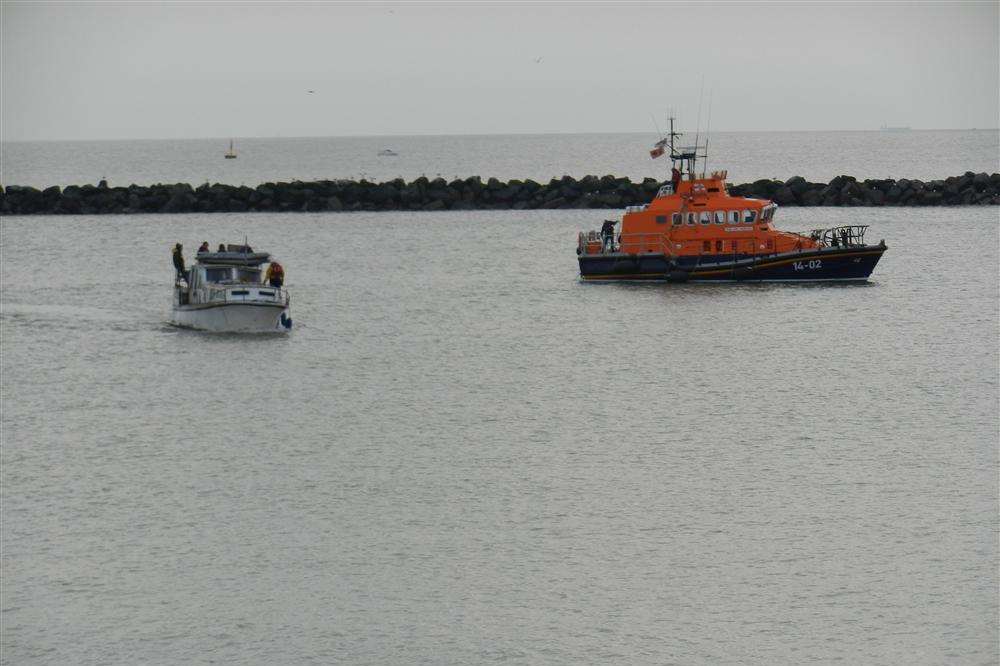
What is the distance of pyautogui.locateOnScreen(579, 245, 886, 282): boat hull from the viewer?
52062 millimetres

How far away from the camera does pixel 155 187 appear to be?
99000mm

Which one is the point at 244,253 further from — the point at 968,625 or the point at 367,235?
the point at 367,235

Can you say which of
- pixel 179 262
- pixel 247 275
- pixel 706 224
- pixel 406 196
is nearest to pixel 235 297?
pixel 247 275

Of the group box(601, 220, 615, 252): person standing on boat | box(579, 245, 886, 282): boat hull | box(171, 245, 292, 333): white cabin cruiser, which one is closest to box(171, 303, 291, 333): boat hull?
box(171, 245, 292, 333): white cabin cruiser

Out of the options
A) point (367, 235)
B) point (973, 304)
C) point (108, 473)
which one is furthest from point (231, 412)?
point (367, 235)

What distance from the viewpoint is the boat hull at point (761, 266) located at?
52062 mm

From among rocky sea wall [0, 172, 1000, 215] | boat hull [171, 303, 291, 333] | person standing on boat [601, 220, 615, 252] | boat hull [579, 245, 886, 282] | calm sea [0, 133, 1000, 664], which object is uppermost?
rocky sea wall [0, 172, 1000, 215]

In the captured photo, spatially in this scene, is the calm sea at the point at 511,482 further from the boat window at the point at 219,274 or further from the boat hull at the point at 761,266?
the boat window at the point at 219,274

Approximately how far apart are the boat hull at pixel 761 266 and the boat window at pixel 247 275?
627 inches

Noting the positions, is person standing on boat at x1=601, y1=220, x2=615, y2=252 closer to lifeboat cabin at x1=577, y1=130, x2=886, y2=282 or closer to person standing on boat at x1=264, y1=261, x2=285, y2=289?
lifeboat cabin at x1=577, y1=130, x2=886, y2=282

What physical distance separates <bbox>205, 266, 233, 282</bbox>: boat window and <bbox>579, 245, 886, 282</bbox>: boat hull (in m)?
16.5

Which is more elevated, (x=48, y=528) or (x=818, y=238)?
(x=818, y=238)

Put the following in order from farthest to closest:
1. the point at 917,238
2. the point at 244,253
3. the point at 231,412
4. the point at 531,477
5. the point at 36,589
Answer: the point at 917,238, the point at 244,253, the point at 231,412, the point at 531,477, the point at 36,589

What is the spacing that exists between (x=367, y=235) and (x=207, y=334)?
36647 millimetres
